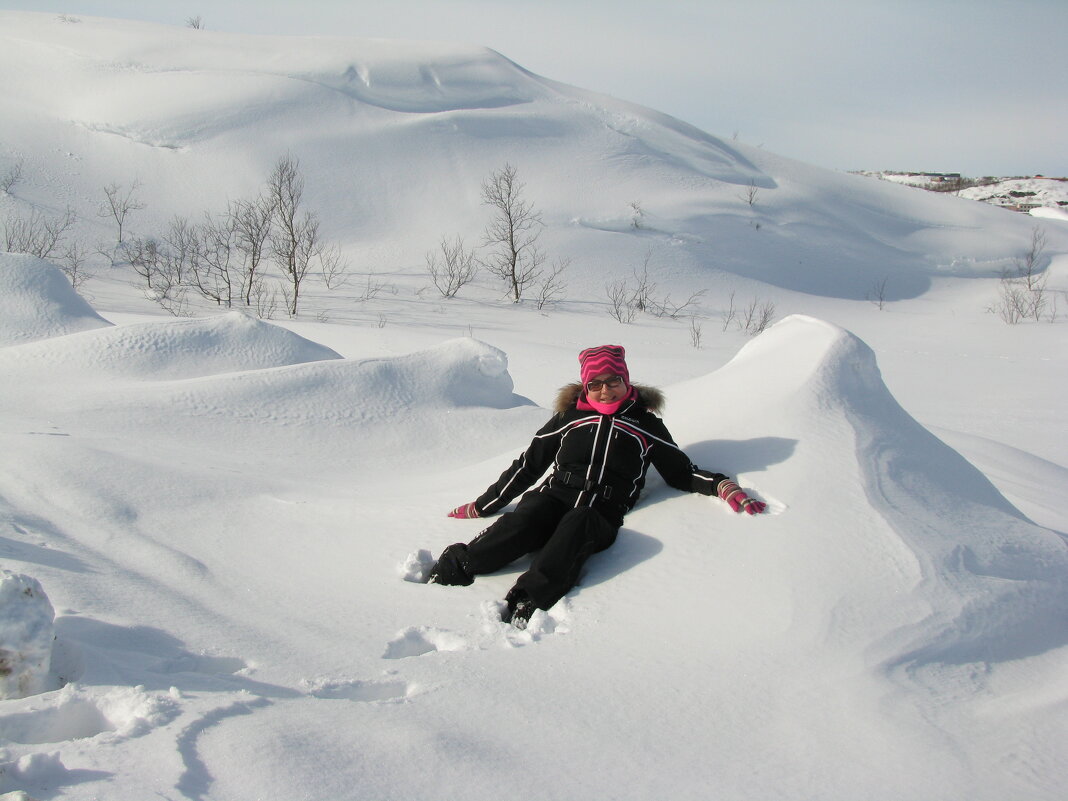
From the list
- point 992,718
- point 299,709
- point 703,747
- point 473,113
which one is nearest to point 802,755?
point 703,747

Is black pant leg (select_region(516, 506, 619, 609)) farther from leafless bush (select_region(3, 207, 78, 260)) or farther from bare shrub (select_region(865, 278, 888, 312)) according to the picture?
bare shrub (select_region(865, 278, 888, 312))

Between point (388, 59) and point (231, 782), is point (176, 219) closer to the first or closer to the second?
point (388, 59)

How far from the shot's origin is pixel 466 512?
11.1ft

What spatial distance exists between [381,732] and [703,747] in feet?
2.53

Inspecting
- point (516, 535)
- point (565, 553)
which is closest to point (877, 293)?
point (516, 535)

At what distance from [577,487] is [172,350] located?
11.9 feet

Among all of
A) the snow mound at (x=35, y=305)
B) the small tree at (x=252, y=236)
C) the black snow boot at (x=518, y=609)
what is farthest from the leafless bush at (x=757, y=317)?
the black snow boot at (x=518, y=609)

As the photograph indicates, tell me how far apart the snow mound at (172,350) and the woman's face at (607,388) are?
10.8ft

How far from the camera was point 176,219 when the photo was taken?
67.1 feet

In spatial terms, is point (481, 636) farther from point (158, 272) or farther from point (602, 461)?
point (158, 272)

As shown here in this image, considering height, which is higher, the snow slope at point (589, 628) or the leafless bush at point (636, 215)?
the leafless bush at point (636, 215)

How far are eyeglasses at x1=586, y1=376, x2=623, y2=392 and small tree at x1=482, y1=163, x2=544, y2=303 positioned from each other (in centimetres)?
1584

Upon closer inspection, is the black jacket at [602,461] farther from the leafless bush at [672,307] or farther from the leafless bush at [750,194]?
the leafless bush at [750,194]

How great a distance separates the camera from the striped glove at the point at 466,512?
3365 millimetres
